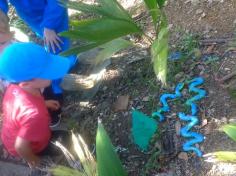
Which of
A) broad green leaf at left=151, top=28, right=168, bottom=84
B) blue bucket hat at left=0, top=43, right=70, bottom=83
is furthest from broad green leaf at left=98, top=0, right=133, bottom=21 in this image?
blue bucket hat at left=0, top=43, right=70, bottom=83

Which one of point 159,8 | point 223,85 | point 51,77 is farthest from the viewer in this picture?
point 159,8

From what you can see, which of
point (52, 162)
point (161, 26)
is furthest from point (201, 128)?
point (52, 162)

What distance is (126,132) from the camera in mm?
2129

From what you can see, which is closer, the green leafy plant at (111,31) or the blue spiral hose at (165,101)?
the green leafy plant at (111,31)

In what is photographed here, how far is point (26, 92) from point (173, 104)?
28.0 inches

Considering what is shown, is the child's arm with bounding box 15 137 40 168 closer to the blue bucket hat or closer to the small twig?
the blue bucket hat

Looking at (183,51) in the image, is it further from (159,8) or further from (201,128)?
(201,128)

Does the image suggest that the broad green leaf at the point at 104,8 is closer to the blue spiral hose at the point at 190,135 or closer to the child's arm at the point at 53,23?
the child's arm at the point at 53,23

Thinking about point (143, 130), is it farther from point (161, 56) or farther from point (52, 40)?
point (52, 40)

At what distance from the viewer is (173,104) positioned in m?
2.13

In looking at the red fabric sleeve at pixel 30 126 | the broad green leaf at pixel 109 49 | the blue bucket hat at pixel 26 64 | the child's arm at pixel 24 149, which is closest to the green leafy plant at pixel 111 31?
the broad green leaf at pixel 109 49

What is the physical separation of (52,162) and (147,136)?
1.68ft

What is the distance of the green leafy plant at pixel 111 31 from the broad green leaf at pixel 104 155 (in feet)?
1.64

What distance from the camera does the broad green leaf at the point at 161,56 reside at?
1879 millimetres
